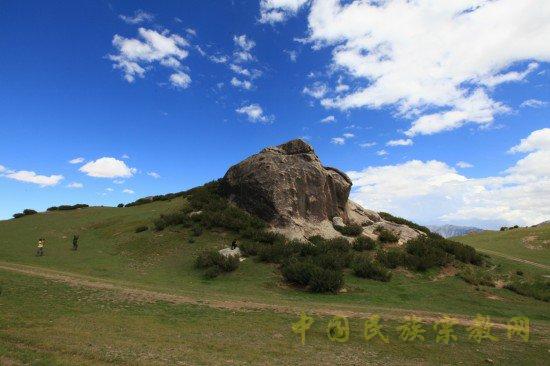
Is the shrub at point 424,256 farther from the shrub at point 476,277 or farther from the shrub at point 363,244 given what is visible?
the shrub at point 363,244

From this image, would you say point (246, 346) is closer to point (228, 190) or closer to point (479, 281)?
point (479, 281)

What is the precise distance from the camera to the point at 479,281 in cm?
2769

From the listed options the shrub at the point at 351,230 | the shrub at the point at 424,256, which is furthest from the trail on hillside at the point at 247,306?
the shrub at the point at 351,230

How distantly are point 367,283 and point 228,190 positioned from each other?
66.8 ft

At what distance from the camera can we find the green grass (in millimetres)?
44281

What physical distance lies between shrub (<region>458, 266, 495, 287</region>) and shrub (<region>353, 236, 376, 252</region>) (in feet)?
23.2

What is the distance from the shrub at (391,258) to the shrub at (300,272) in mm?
7094

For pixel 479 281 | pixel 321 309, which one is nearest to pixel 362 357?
pixel 321 309

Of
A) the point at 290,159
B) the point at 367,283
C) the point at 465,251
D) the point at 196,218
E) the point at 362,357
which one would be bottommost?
the point at 362,357

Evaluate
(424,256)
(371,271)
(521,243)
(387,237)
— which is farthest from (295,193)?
(521,243)

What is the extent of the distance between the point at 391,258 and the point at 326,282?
8.32 metres

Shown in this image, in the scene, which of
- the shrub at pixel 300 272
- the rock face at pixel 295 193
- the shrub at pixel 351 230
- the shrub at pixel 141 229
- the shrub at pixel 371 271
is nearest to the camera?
the shrub at pixel 300 272

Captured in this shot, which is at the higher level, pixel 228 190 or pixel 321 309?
pixel 228 190

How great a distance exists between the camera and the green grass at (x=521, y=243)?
44.3 metres
